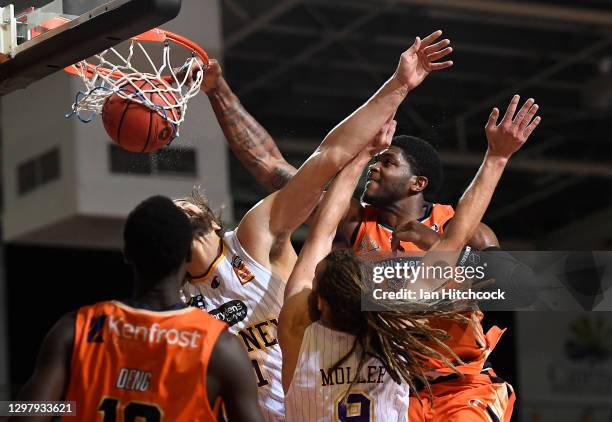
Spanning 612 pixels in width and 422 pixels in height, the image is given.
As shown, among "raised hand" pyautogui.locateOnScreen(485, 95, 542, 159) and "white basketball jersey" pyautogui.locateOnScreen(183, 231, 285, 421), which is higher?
"raised hand" pyautogui.locateOnScreen(485, 95, 542, 159)

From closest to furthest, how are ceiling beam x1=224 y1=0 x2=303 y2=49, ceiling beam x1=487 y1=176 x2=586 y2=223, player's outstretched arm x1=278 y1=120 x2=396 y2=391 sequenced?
1. player's outstretched arm x1=278 y1=120 x2=396 y2=391
2. ceiling beam x1=224 y1=0 x2=303 y2=49
3. ceiling beam x1=487 y1=176 x2=586 y2=223

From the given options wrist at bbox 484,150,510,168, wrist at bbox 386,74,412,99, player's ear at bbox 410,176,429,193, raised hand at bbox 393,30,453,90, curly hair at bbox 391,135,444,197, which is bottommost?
wrist at bbox 484,150,510,168

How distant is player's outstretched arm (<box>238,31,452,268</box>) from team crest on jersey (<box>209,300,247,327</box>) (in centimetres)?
37

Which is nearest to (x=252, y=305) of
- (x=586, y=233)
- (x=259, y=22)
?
(x=259, y=22)

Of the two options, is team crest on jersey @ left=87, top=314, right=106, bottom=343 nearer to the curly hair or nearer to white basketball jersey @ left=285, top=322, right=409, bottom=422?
white basketball jersey @ left=285, top=322, right=409, bottom=422

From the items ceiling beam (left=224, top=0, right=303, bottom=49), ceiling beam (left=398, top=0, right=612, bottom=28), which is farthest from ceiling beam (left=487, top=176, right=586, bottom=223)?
ceiling beam (left=224, top=0, right=303, bottom=49)

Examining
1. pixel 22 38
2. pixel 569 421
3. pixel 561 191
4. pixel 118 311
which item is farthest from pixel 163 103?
pixel 561 191

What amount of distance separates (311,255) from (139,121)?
99cm

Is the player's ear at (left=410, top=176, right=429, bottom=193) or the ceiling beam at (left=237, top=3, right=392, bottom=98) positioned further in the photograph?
the ceiling beam at (left=237, top=3, right=392, bottom=98)

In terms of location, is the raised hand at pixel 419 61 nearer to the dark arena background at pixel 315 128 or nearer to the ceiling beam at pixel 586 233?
the dark arena background at pixel 315 128

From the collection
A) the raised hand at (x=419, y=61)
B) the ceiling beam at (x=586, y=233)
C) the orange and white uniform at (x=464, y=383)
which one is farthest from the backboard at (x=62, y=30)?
the ceiling beam at (x=586, y=233)

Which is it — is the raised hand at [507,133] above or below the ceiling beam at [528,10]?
below

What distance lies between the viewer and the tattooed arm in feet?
17.5

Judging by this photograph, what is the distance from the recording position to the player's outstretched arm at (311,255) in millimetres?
3865
